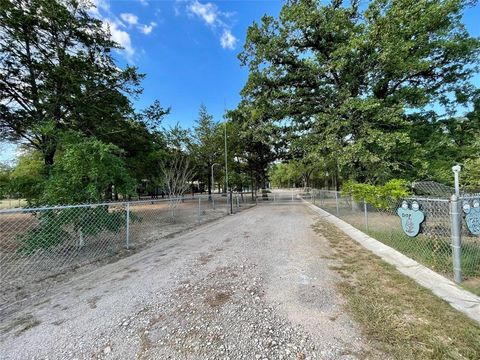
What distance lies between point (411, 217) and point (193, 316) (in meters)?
4.13

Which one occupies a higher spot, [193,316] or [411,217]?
[411,217]

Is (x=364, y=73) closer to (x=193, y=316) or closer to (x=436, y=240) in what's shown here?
(x=436, y=240)

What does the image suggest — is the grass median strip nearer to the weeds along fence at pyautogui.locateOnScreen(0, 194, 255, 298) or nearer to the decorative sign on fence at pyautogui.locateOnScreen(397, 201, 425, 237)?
the decorative sign on fence at pyautogui.locateOnScreen(397, 201, 425, 237)

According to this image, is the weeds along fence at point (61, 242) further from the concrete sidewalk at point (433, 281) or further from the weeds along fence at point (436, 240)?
the weeds along fence at point (436, 240)

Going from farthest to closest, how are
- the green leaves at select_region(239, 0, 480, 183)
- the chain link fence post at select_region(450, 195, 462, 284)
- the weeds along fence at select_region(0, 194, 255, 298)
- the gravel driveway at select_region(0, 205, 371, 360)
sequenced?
the green leaves at select_region(239, 0, 480, 183)
the weeds along fence at select_region(0, 194, 255, 298)
the chain link fence post at select_region(450, 195, 462, 284)
the gravel driveway at select_region(0, 205, 371, 360)

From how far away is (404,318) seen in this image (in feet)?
7.93

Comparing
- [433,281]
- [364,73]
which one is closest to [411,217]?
[433,281]

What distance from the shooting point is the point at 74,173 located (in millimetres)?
5105

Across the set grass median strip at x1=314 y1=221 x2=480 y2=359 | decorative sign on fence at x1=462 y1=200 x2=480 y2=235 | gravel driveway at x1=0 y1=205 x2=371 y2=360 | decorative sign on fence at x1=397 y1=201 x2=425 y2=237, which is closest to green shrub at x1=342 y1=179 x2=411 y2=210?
decorative sign on fence at x1=397 y1=201 x2=425 y2=237

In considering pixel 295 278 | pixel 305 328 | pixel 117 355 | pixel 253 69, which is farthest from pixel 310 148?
pixel 117 355

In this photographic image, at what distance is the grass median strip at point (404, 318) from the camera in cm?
195

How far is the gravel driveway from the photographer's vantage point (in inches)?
81.1

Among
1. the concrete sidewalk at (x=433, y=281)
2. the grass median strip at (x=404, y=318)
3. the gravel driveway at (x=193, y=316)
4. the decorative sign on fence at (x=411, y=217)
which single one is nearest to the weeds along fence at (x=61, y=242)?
the gravel driveway at (x=193, y=316)

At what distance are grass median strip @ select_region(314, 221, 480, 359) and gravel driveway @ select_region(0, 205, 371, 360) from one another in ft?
0.70
